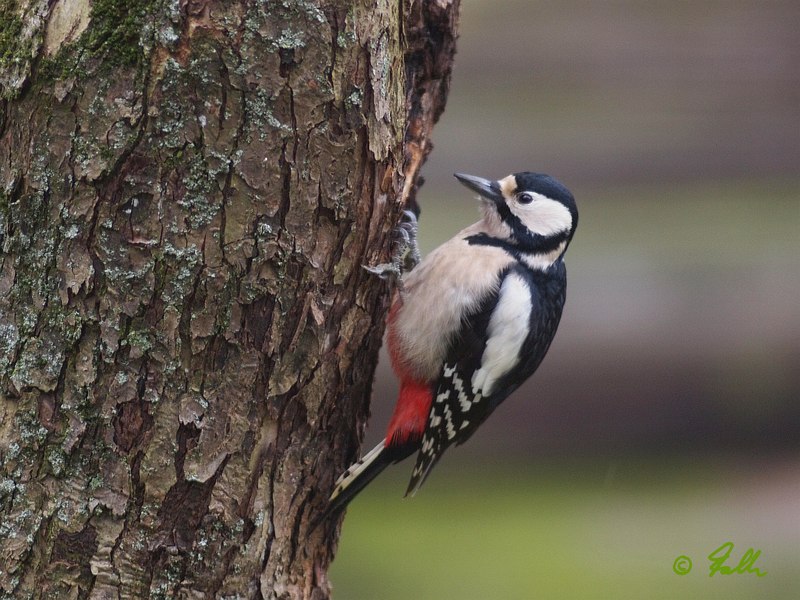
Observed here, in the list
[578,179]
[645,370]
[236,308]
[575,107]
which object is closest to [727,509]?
[645,370]

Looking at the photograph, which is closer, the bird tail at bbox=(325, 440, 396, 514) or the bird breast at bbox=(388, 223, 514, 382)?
the bird tail at bbox=(325, 440, 396, 514)

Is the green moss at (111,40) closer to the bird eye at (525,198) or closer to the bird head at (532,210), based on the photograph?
the bird head at (532,210)

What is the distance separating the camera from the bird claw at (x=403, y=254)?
270 cm

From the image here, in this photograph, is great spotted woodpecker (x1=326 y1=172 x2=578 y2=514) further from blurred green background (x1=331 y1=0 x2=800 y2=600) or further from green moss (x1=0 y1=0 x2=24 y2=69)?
blurred green background (x1=331 y1=0 x2=800 y2=600)

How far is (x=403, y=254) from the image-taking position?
3.08 m

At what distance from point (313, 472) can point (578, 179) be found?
346cm

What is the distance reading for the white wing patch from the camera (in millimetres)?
3330

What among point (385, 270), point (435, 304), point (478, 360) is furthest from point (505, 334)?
point (385, 270)

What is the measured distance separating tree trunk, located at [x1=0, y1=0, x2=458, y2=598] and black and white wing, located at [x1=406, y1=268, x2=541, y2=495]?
34.7 inches

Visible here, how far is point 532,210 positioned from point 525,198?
0.05 m

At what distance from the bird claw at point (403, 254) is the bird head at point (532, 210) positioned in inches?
14.0
